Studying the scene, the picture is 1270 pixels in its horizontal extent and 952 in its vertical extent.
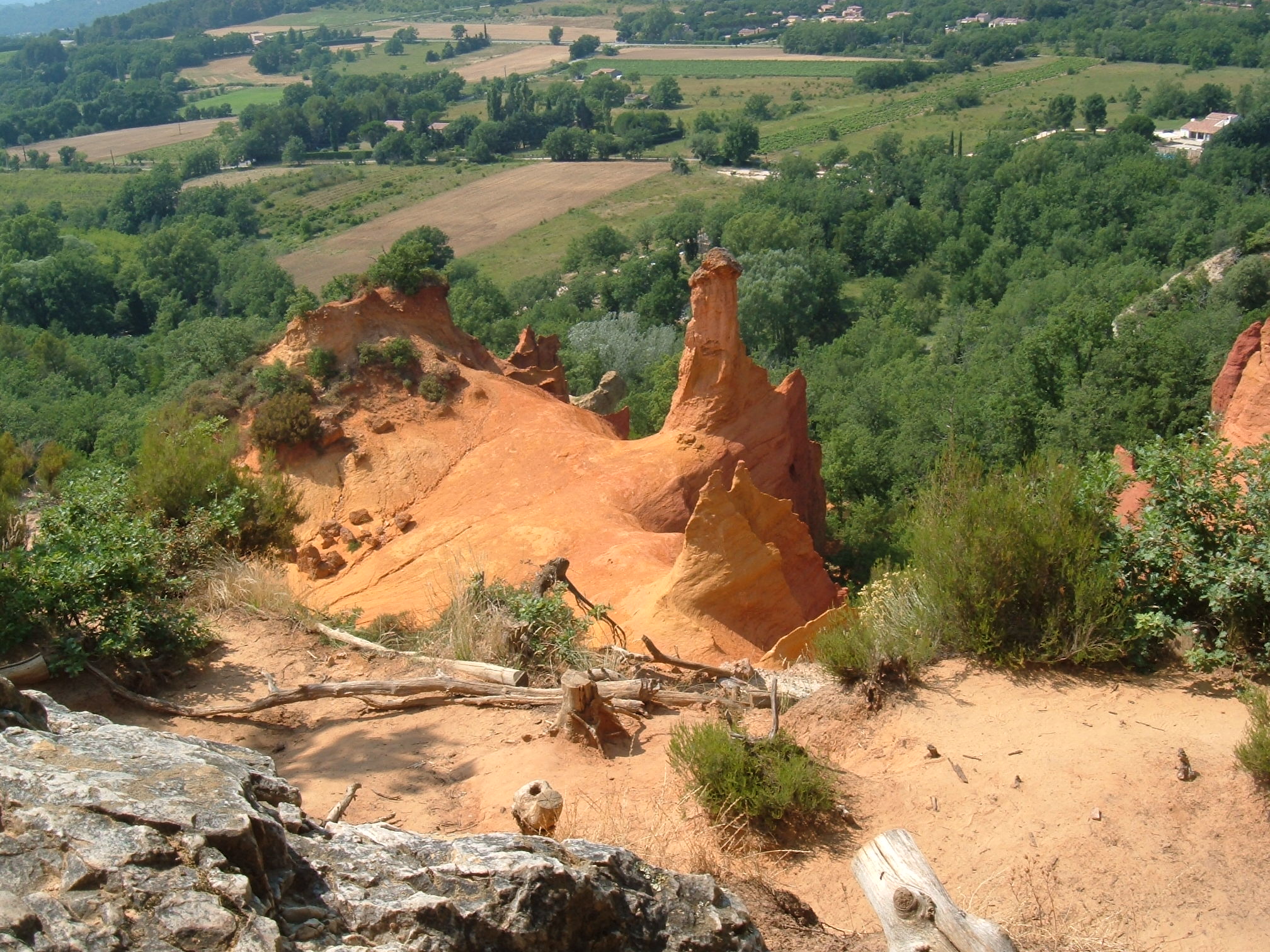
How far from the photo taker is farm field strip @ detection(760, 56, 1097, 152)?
3912 inches

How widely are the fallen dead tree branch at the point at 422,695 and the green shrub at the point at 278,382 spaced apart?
13192 millimetres

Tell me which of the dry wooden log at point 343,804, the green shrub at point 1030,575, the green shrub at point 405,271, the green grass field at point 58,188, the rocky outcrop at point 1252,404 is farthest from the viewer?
the green grass field at point 58,188

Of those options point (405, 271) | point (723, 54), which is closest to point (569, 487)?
point (405, 271)

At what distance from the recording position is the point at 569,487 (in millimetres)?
19438

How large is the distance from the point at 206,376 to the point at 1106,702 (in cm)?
2019

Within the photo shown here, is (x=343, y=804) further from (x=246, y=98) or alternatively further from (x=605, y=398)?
(x=246, y=98)

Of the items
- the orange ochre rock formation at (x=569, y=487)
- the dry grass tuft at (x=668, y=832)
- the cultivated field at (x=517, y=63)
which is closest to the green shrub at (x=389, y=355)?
the orange ochre rock formation at (x=569, y=487)

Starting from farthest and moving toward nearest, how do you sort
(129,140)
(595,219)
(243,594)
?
(129,140)
(595,219)
(243,594)

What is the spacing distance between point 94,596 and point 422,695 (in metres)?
2.61

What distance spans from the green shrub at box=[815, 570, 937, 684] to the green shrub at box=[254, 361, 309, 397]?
14.5 meters

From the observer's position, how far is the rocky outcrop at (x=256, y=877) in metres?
3.62

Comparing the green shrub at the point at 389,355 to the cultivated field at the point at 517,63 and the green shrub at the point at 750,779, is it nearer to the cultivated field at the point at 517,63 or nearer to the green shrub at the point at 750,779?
the green shrub at the point at 750,779

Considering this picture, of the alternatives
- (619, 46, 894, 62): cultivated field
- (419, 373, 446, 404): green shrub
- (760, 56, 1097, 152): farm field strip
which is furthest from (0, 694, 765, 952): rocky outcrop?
(619, 46, 894, 62): cultivated field

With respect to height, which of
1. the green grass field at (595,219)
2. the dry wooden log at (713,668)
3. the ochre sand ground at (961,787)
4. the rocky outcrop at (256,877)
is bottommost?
the green grass field at (595,219)
